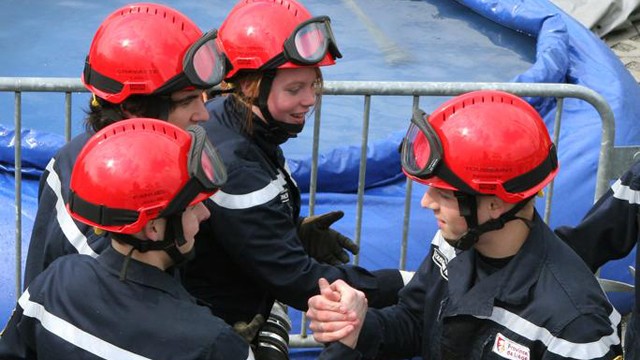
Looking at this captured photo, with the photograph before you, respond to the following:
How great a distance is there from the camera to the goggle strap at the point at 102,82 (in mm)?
3656

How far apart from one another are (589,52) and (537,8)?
1550 millimetres

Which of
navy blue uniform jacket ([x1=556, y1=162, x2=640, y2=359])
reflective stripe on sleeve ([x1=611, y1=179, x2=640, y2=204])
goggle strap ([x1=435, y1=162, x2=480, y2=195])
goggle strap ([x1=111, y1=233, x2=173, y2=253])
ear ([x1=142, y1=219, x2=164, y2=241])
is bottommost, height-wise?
navy blue uniform jacket ([x1=556, y1=162, x2=640, y2=359])

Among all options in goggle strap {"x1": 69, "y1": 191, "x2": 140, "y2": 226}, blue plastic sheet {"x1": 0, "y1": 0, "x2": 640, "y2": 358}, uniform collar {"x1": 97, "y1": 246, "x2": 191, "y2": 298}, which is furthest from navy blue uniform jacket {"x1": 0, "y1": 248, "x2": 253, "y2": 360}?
blue plastic sheet {"x1": 0, "y1": 0, "x2": 640, "y2": 358}

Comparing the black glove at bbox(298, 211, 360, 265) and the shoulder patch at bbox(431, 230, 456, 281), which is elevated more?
the shoulder patch at bbox(431, 230, 456, 281)

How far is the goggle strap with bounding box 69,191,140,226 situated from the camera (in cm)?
287

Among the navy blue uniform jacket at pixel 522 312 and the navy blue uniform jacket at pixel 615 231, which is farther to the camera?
the navy blue uniform jacket at pixel 615 231

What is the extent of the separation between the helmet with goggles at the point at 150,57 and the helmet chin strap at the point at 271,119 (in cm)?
16

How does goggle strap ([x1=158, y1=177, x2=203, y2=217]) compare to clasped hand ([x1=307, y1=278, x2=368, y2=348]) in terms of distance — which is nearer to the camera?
goggle strap ([x1=158, y1=177, x2=203, y2=217])

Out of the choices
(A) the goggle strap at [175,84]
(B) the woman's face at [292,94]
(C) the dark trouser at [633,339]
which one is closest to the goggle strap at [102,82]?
(A) the goggle strap at [175,84]

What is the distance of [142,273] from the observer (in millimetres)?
2887

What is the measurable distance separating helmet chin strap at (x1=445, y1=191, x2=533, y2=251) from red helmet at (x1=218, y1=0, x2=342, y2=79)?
911 mm

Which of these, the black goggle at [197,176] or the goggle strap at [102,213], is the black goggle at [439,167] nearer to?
the black goggle at [197,176]

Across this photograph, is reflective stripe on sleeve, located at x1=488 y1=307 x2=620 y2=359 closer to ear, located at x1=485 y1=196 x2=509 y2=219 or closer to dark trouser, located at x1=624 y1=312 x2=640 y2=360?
ear, located at x1=485 y1=196 x2=509 y2=219

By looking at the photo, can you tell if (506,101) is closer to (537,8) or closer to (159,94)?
(159,94)
